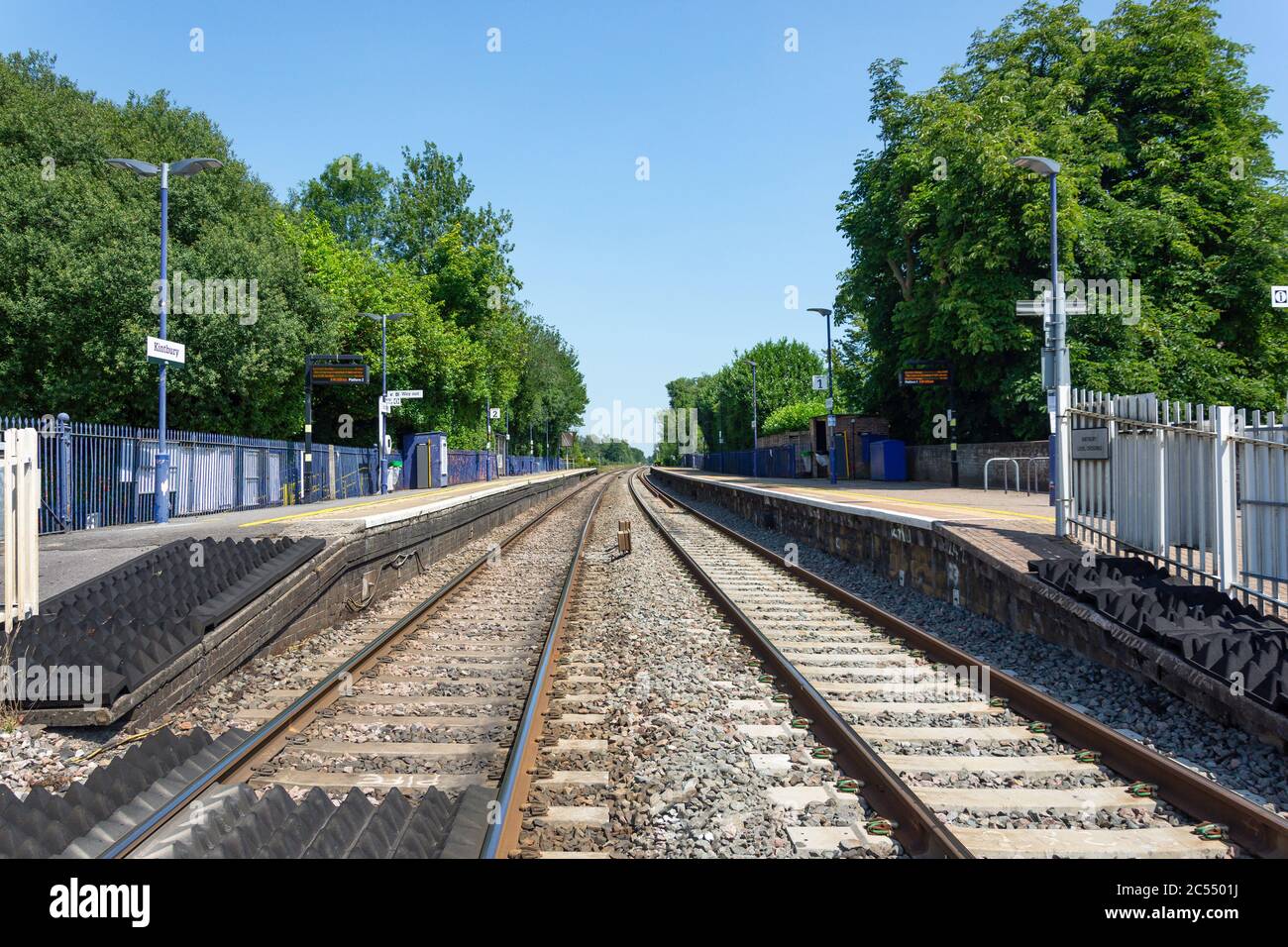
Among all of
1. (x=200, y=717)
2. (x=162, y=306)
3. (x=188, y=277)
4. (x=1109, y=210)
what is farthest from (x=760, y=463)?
(x=200, y=717)

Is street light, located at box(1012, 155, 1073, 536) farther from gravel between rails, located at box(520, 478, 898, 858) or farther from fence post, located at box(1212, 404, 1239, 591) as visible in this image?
gravel between rails, located at box(520, 478, 898, 858)

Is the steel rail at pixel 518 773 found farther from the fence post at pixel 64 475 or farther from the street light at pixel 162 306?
the street light at pixel 162 306

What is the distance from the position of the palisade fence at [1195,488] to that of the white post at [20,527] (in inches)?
381

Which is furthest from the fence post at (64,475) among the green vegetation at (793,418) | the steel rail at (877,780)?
the green vegetation at (793,418)

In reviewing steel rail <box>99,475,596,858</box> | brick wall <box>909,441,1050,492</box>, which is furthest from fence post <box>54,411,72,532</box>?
brick wall <box>909,441,1050,492</box>

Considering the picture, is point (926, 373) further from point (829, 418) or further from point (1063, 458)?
point (1063, 458)

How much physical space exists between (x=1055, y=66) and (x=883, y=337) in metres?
11.7

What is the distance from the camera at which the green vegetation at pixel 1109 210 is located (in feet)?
78.7

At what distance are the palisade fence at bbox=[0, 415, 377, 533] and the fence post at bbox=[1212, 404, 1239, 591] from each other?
14078mm

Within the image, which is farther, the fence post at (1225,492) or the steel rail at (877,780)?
the fence post at (1225,492)

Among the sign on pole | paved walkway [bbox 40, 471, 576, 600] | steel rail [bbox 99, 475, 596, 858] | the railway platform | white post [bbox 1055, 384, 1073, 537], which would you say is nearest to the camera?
steel rail [bbox 99, 475, 596, 858]

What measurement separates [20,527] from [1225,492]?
10115mm

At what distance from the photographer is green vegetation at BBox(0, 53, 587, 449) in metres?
23.0

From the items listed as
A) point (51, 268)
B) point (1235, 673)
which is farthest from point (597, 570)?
point (51, 268)
